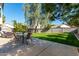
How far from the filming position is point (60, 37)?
7.05 metres

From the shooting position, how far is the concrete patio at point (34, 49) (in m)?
6.78

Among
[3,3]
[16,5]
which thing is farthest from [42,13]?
[3,3]

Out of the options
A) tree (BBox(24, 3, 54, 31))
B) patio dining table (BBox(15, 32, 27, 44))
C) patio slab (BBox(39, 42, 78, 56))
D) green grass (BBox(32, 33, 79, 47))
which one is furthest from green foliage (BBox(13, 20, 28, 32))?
patio slab (BBox(39, 42, 78, 56))

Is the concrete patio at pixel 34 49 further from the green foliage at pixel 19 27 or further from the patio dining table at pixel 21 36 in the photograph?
the green foliage at pixel 19 27

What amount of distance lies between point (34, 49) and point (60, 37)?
3.21 ft

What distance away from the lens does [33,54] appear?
22.1 feet

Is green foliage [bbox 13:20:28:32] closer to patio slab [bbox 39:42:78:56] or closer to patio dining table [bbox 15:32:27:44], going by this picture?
patio dining table [bbox 15:32:27:44]

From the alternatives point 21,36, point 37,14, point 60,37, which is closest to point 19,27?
point 21,36

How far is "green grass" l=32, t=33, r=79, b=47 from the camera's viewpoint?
6.84 meters

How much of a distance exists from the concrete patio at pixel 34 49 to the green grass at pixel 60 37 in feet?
0.58

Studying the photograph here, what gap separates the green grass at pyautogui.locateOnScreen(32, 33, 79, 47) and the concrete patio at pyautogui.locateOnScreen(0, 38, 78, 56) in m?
0.18

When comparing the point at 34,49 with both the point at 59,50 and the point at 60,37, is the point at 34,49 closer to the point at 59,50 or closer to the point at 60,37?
the point at 59,50

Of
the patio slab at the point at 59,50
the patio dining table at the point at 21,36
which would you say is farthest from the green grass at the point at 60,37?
the patio dining table at the point at 21,36

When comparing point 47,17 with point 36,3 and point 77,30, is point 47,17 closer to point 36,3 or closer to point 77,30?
point 36,3
